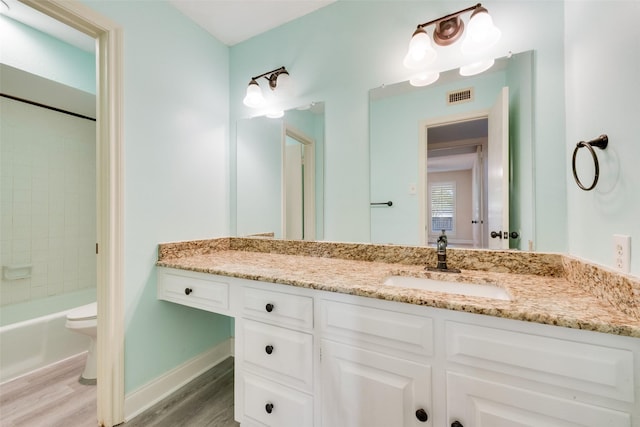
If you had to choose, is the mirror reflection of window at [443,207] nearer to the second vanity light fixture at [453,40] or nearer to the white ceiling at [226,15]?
the second vanity light fixture at [453,40]

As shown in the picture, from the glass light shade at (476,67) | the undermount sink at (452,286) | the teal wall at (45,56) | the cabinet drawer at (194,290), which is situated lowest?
the cabinet drawer at (194,290)

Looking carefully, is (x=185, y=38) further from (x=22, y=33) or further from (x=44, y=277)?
(x=44, y=277)

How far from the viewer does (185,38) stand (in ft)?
5.67

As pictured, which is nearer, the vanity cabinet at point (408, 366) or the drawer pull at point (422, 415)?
the vanity cabinet at point (408, 366)

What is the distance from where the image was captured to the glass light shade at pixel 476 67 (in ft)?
4.09

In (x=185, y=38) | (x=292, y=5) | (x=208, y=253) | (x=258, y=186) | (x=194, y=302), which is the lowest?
(x=194, y=302)

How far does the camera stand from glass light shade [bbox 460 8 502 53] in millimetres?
1178

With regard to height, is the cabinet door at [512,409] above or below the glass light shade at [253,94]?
below

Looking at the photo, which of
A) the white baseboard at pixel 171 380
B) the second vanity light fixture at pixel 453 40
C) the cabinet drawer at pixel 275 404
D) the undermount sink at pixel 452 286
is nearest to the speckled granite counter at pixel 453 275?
the undermount sink at pixel 452 286

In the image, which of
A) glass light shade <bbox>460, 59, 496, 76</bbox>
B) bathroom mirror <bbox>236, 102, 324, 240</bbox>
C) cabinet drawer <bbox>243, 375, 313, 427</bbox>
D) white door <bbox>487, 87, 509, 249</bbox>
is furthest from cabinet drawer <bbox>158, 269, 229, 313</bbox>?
glass light shade <bbox>460, 59, 496, 76</bbox>

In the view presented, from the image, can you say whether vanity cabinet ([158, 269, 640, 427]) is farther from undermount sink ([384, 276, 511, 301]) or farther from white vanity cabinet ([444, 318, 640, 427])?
undermount sink ([384, 276, 511, 301])

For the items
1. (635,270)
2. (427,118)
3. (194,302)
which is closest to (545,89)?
(427,118)

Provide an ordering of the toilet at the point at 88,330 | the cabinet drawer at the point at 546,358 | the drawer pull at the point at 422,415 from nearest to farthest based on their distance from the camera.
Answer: the cabinet drawer at the point at 546,358 < the drawer pull at the point at 422,415 < the toilet at the point at 88,330

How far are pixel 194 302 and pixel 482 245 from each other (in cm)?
158
